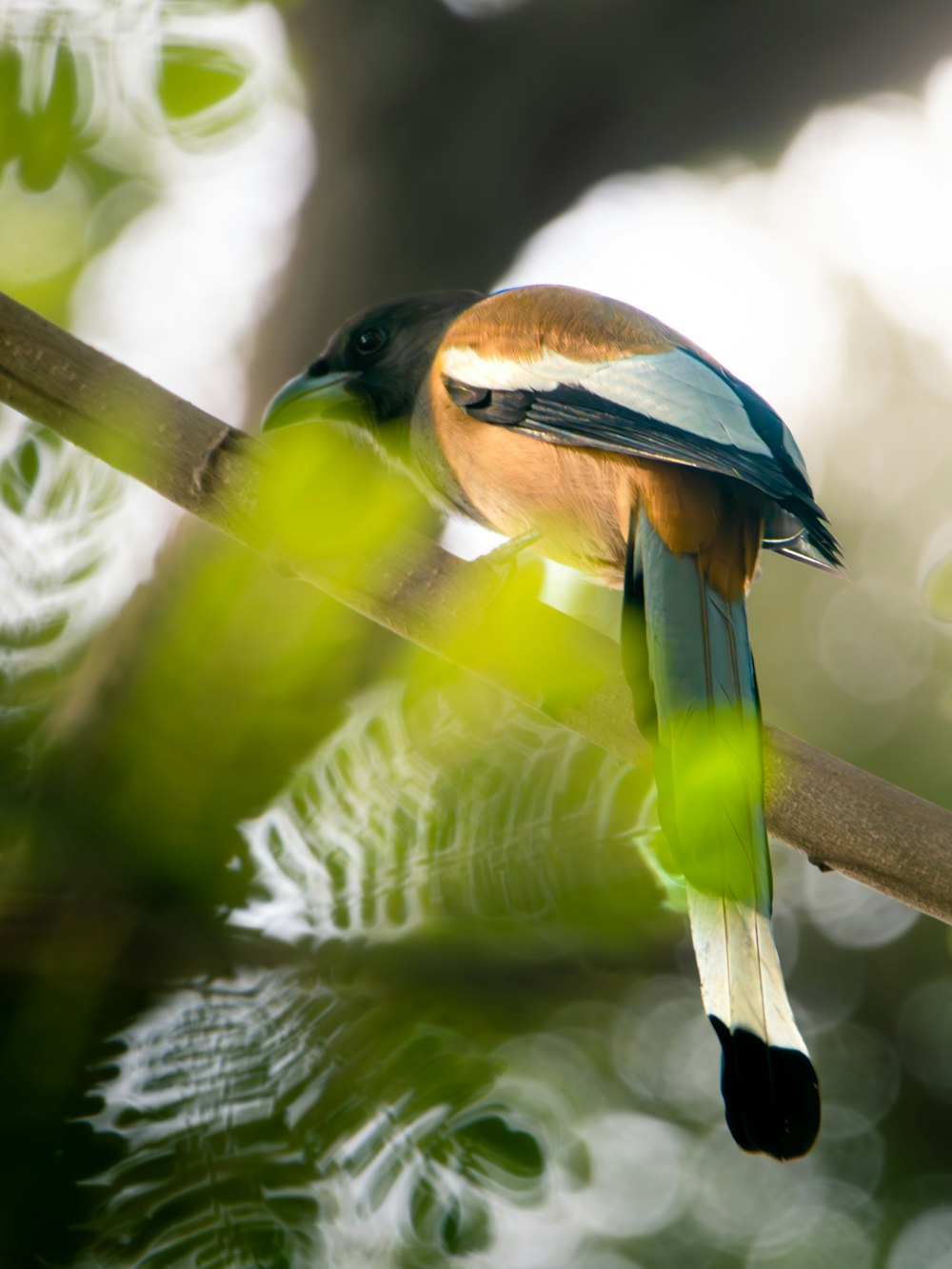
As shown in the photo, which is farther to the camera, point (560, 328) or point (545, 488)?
point (560, 328)

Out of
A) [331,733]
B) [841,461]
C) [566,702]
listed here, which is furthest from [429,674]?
[841,461]

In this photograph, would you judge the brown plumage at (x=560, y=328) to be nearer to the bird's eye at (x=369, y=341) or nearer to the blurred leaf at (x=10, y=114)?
the bird's eye at (x=369, y=341)

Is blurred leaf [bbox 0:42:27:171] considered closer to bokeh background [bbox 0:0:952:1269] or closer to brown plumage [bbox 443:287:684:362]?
bokeh background [bbox 0:0:952:1269]

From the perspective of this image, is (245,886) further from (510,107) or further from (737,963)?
(510,107)

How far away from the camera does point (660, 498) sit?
189 cm

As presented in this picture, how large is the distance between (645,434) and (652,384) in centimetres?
18

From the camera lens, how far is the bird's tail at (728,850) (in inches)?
50.7

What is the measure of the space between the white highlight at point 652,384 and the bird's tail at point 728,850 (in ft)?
1.28

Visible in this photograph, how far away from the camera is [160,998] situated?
1270 millimetres

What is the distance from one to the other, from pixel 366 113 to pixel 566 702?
2.13 m

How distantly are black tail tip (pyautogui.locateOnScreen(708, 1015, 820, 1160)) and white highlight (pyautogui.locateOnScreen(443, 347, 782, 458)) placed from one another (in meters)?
0.92

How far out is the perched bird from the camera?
1.35 m

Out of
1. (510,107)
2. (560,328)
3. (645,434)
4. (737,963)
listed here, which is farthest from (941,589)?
(510,107)

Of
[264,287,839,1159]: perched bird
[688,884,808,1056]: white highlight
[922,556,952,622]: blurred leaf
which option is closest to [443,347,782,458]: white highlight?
[264,287,839,1159]: perched bird
